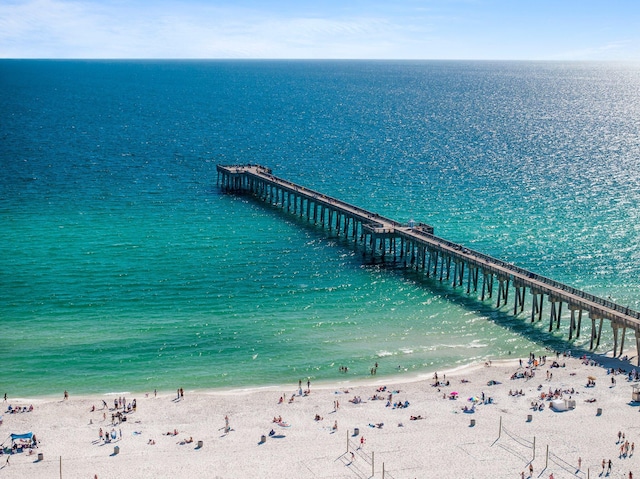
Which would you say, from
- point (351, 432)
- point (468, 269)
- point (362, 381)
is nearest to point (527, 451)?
point (351, 432)

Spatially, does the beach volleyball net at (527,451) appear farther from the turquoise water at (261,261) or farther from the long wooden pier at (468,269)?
the long wooden pier at (468,269)

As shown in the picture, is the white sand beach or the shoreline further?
the shoreline

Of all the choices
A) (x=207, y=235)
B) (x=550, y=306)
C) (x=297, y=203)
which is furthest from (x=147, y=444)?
(x=297, y=203)

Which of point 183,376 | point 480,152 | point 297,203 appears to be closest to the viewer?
point 183,376

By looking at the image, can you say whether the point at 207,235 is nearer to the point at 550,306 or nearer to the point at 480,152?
the point at 550,306

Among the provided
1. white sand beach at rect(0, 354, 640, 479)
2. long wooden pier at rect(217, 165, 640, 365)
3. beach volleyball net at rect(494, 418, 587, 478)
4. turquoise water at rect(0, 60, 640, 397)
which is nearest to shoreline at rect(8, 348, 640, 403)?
white sand beach at rect(0, 354, 640, 479)

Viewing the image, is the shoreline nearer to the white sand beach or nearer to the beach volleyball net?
the white sand beach

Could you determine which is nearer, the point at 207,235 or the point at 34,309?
the point at 34,309
